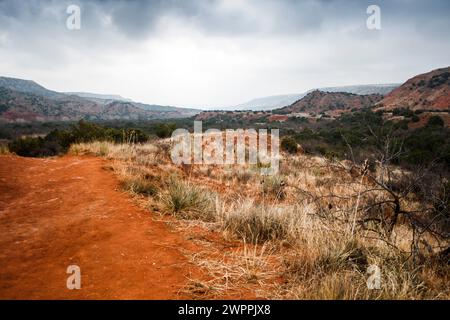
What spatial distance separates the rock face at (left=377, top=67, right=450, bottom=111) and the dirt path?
58.9 metres

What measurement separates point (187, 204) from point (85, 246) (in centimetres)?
192

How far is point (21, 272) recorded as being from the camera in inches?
108

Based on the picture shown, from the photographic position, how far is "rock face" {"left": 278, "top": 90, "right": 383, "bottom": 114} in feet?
259

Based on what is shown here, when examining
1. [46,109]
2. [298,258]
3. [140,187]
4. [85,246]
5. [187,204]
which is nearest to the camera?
[298,258]

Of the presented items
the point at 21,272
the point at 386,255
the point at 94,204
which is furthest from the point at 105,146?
the point at 386,255

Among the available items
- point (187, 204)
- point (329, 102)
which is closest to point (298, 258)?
point (187, 204)

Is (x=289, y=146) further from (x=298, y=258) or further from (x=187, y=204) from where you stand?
(x=298, y=258)

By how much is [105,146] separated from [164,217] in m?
6.90

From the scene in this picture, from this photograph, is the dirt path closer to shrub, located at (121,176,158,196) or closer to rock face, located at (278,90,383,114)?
shrub, located at (121,176,158,196)

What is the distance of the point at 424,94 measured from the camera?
196 feet

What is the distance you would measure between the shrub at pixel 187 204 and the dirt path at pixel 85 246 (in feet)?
1.48

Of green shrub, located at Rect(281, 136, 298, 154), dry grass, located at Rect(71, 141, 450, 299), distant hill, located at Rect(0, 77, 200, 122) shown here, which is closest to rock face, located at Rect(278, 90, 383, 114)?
green shrub, located at Rect(281, 136, 298, 154)

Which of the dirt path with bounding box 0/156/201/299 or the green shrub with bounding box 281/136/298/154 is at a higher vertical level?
the green shrub with bounding box 281/136/298/154
